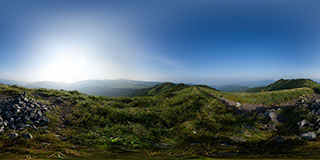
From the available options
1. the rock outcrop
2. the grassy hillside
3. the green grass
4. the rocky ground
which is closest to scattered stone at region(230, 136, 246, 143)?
the grassy hillside

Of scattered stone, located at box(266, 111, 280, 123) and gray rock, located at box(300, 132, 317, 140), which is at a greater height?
gray rock, located at box(300, 132, 317, 140)

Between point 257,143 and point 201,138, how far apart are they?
3.39 metres

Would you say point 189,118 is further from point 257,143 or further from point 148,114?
point 257,143

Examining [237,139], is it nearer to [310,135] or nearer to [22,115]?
[310,135]

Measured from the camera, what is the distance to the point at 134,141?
28.1 ft

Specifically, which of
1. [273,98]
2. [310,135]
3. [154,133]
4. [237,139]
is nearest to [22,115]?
[154,133]

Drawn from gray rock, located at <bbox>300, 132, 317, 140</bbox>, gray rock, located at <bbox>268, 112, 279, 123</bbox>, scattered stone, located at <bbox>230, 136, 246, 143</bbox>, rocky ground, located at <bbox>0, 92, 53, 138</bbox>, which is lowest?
scattered stone, located at <bbox>230, 136, 246, 143</bbox>

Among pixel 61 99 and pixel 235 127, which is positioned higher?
pixel 61 99

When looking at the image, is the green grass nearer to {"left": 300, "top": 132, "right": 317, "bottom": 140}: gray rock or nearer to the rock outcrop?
{"left": 300, "top": 132, "right": 317, "bottom": 140}: gray rock

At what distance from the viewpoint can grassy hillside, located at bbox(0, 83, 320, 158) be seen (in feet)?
22.7

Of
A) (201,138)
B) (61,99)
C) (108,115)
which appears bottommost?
(201,138)

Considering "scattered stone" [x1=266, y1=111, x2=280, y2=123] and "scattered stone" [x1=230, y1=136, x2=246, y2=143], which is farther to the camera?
"scattered stone" [x1=266, y1=111, x2=280, y2=123]

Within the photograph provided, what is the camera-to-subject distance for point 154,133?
10.9 m

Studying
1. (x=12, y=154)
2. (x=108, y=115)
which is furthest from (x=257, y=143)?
(x=12, y=154)
